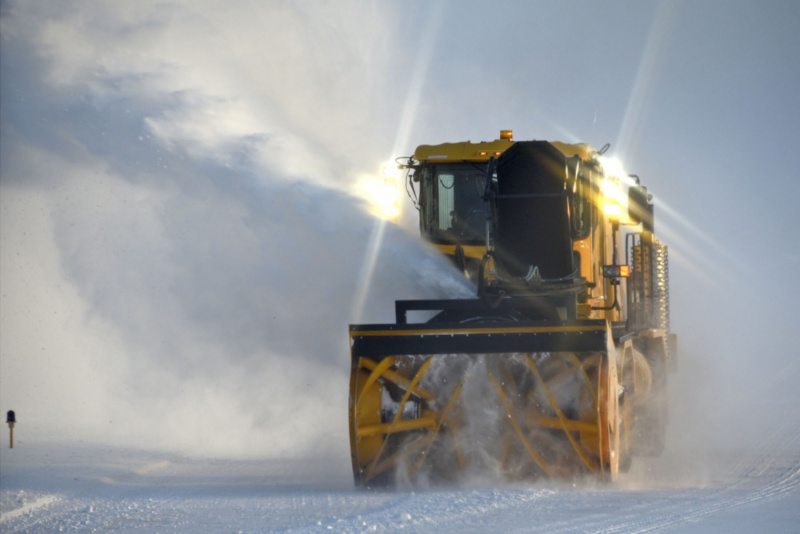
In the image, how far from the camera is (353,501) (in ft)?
26.9

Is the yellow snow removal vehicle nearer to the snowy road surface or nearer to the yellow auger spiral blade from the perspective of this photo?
the yellow auger spiral blade

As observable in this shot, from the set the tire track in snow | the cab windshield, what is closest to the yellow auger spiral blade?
the cab windshield

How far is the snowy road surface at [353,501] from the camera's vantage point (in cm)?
688

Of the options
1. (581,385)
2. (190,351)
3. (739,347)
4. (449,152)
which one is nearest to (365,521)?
(581,385)

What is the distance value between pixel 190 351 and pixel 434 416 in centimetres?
784

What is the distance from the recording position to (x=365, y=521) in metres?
6.83

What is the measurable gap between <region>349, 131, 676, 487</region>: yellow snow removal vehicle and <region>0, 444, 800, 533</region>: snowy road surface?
1.56 feet

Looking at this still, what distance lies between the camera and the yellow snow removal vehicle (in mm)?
8844

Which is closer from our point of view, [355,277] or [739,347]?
[355,277]

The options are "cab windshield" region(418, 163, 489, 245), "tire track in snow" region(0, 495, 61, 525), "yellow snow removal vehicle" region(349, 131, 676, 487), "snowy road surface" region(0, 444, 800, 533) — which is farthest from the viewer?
"cab windshield" region(418, 163, 489, 245)

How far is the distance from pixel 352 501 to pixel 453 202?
385 centimetres

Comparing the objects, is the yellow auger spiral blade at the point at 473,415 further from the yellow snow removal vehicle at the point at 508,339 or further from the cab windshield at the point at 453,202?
the cab windshield at the point at 453,202

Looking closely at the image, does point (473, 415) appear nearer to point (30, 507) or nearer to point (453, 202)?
point (453, 202)

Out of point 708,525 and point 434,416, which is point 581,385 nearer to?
point 434,416
